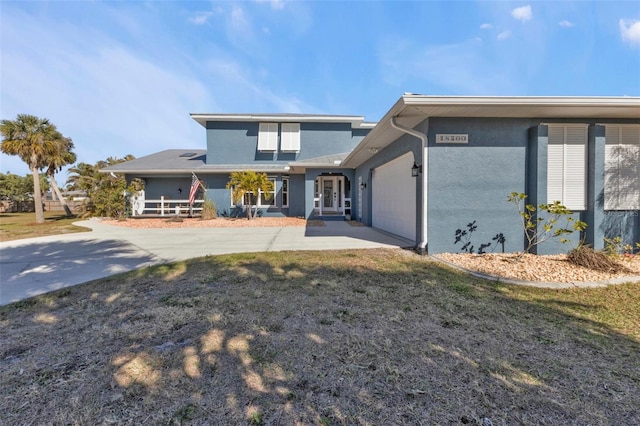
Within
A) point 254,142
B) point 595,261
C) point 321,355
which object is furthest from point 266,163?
point 321,355

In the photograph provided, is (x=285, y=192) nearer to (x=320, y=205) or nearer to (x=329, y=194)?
(x=320, y=205)

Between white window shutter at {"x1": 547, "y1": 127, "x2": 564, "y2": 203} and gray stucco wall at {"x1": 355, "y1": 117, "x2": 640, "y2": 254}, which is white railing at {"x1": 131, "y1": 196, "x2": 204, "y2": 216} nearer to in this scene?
gray stucco wall at {"x1": 355, "y1": 117, "x2": 640, "y2": 254}

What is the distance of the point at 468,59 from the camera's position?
1073 cm

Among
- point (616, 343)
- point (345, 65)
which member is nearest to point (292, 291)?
point (616, 343)

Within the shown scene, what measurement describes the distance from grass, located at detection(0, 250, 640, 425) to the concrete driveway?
97cm

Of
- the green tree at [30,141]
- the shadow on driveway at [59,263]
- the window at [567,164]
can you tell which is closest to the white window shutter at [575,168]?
the window at [567,164]

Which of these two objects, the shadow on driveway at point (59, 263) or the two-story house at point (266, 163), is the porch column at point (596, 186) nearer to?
the shadow on driveway at point (59, 263)

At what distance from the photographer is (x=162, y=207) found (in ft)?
52.3

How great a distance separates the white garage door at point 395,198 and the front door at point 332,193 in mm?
4782

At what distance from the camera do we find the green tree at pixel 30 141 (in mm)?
14367

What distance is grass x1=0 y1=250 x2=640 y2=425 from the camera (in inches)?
76.2

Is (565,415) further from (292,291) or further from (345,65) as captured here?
(345,65)

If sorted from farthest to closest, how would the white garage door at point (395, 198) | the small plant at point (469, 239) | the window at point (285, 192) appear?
1. the window at point (285, 192)
2. the white garage door at point (395, 198)
3. the small plant at point (469, 239)

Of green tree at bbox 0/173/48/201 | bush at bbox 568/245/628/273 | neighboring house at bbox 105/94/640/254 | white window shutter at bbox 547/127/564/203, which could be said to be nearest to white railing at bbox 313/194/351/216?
neighboring house at bbox 105/94/640/254
